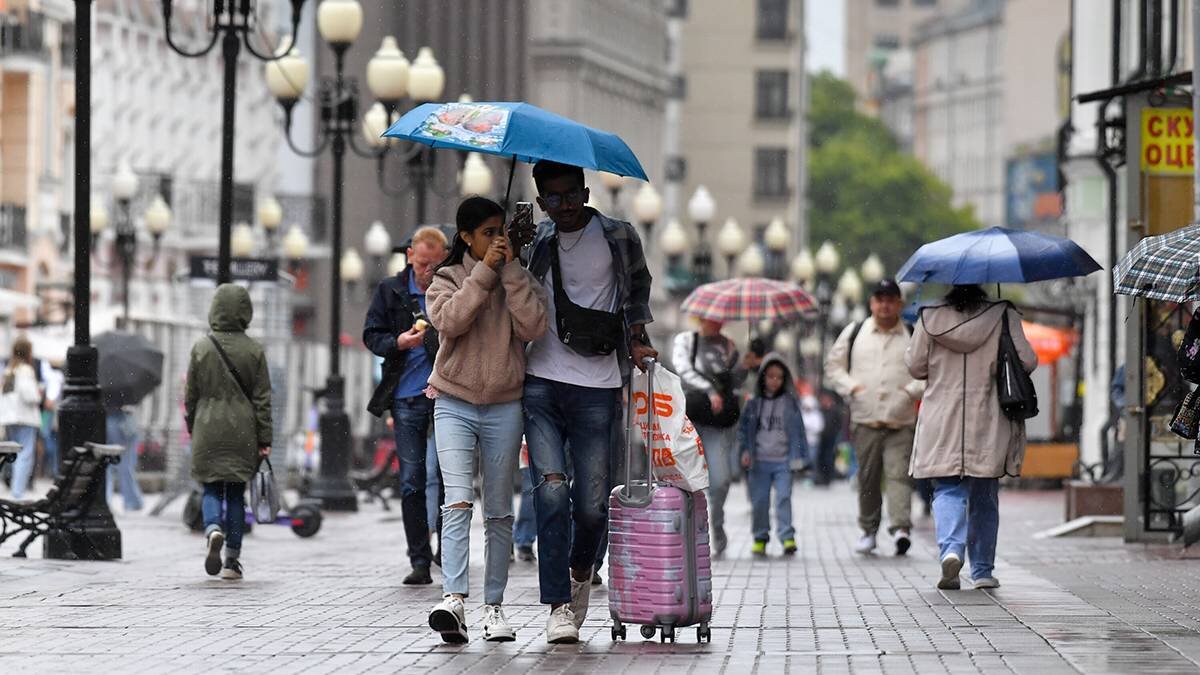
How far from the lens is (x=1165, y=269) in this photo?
14.2 metres

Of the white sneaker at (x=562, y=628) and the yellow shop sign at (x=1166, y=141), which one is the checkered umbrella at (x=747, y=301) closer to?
the yellow shop sign at (x=1166, y=141)

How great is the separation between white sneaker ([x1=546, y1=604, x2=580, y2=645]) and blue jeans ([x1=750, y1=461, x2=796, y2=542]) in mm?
8554

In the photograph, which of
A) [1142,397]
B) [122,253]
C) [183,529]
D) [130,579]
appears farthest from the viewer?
[122,253]

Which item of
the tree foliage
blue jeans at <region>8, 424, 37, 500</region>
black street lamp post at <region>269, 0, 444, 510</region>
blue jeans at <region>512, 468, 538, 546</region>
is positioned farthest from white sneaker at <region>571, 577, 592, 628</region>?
the tree foliage

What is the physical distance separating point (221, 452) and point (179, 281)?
1090 cm

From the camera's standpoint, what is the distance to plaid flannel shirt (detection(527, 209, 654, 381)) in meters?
12.5

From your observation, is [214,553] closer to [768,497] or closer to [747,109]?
[768,497]

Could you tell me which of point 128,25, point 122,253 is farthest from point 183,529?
point 128,25

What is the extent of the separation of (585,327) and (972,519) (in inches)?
179

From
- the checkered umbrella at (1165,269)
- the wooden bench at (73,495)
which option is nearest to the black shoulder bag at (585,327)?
the checkered umbrella at (1165,269)

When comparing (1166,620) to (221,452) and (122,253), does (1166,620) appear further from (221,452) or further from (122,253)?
(122,253)

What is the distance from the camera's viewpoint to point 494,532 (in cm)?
1252

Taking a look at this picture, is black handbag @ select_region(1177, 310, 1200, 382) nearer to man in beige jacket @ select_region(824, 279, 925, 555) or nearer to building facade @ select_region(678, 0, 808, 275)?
man in beige jacket @ select_region(824, 279, 925, 555)

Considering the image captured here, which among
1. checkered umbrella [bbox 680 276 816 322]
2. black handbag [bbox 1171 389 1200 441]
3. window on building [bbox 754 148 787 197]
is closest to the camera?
black handbag [bbox 1171 389 1200 441]
